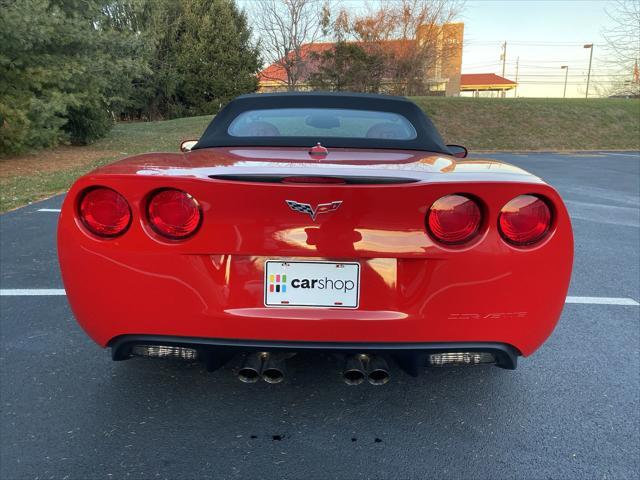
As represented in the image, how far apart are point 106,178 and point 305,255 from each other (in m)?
0.81

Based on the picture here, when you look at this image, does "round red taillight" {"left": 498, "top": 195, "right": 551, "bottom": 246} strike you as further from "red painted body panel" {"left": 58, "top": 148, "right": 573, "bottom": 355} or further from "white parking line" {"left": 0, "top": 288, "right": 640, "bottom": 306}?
"white parking line" {"left": 0, "top": 288, "right": 640, "bottom": 306}

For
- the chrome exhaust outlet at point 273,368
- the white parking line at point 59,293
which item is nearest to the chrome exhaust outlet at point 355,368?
the chrome exhaust outlet at point 273,368

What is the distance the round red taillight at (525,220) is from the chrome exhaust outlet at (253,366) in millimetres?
1055

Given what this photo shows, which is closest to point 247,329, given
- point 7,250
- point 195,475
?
point 195,475

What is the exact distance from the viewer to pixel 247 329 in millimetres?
1835

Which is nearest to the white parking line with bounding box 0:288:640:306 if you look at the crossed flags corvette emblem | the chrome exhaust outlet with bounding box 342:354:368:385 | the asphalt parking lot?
the asphalt parking lot

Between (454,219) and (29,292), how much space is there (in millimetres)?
3218

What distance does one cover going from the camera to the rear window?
3.05 metres

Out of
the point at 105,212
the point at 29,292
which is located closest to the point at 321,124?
the point at 105,212

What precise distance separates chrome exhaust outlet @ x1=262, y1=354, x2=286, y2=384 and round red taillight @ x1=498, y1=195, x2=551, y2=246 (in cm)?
100

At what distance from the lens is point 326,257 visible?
70.3 inches

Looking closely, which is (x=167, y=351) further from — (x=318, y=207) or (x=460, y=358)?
(x=460, y=358)

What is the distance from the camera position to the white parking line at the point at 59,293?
3586 mm

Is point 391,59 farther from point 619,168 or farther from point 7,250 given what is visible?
point 7,250
